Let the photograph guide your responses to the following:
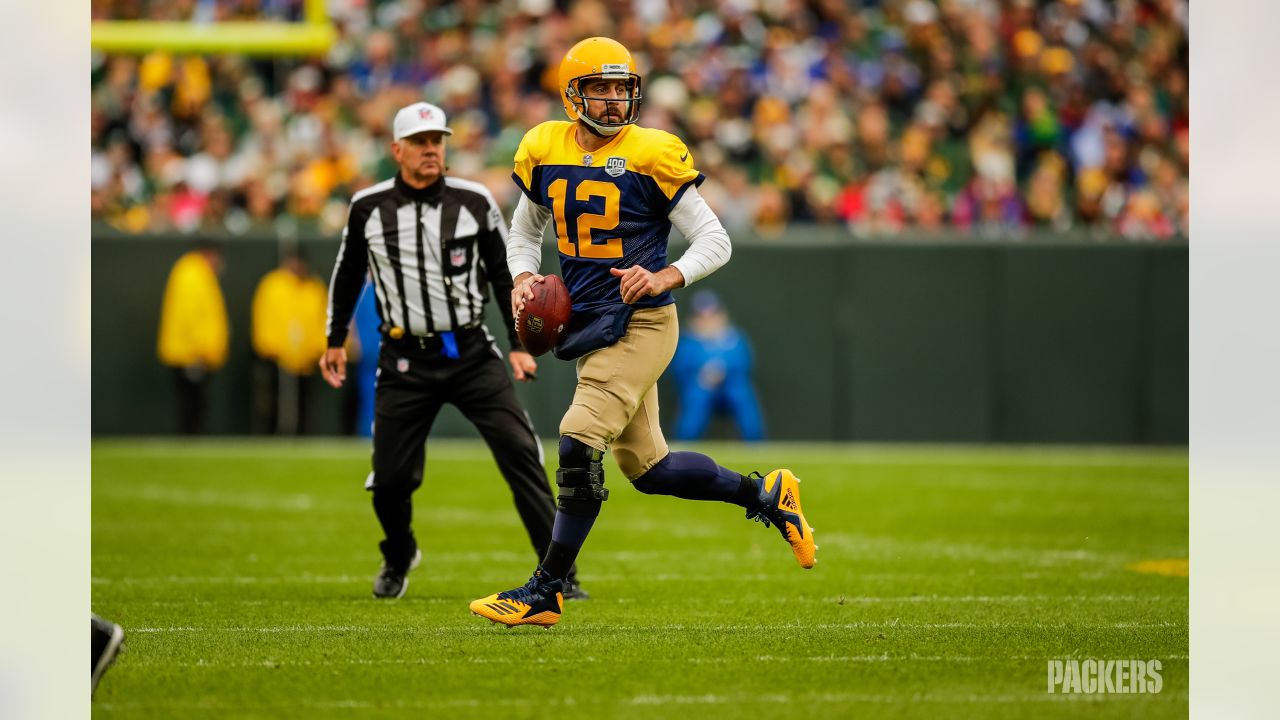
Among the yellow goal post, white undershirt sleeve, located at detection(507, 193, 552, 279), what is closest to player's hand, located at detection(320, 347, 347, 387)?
white undershirt sleeve, located at detection(507, 193, 552, 279)

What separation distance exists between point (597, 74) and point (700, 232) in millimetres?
617

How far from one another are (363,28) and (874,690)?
14908mm

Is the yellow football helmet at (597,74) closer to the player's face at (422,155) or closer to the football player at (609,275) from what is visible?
the football player at (609,275)

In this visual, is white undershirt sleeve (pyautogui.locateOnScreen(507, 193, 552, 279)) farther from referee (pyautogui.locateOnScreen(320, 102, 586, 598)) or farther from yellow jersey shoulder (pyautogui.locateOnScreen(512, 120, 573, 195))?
referee (pyautogui.locateOnScreen(320, 102, 586, 598))

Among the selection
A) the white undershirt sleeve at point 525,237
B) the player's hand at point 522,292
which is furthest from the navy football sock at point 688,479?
the white undershirt sleeve at point 525,237

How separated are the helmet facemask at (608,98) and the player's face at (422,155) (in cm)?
118

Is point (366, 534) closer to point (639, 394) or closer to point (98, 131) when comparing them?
point (639, 394)

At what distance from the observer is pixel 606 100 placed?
227 inches

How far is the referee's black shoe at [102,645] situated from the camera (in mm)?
4652

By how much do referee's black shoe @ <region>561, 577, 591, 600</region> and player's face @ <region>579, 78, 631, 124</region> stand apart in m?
1.96
